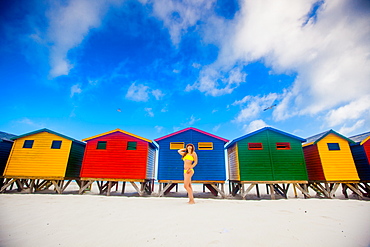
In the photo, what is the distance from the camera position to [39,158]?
45.2ft

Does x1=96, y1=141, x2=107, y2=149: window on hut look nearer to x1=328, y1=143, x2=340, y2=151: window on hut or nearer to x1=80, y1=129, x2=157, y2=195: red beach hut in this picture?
x1=80, y1=129, x2=157, y2=195: red beach hut

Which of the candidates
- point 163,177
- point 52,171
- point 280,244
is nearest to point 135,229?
point 280,244

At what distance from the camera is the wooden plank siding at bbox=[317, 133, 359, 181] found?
12659mm

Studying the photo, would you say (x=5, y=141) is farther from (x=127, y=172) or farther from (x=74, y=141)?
(x=127, y=172)

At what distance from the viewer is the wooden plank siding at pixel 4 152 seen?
14.5 metres

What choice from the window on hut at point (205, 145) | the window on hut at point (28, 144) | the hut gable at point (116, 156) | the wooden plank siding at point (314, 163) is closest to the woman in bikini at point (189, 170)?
the window on hut at point (205, 145)

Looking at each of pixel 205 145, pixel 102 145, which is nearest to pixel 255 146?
pixel 205 145

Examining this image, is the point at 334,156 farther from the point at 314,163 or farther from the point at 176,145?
the point at 176,145

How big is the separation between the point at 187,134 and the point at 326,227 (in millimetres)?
10380

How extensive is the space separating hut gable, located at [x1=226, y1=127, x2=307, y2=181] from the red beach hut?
7487mm

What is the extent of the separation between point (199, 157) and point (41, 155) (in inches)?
502

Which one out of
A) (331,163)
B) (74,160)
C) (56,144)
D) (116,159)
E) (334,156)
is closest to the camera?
(331,163)

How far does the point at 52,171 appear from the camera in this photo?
44.3 feet

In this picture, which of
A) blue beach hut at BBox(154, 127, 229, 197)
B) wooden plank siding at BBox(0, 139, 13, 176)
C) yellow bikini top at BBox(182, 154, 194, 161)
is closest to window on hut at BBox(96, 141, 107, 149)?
blue beach hut at BBox(154, 127, 229, 197)
